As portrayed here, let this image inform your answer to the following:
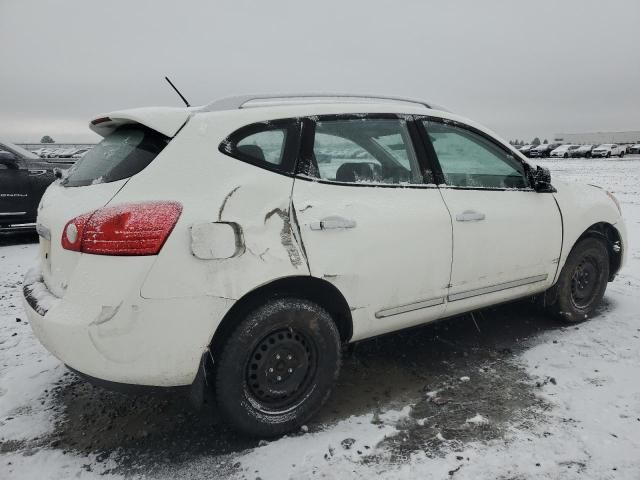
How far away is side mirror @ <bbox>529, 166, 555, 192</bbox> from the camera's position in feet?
11.4

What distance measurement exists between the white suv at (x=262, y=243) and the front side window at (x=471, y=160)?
16mm

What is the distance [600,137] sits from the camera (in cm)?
9381

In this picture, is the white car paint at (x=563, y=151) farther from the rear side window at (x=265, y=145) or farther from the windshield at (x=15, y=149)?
the rear side window at (x=265, y=145)

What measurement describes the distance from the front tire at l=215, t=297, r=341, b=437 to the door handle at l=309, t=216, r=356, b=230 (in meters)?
0.39

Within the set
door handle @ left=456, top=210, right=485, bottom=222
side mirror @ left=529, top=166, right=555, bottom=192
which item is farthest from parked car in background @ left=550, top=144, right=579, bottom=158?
door handle @ left=456, top=210, right=485, bottom=222

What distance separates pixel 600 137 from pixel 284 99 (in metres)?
109

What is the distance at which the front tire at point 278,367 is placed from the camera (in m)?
2.29

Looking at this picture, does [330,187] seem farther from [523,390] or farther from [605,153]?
[605,153]

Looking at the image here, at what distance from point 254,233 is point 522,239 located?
204 cm

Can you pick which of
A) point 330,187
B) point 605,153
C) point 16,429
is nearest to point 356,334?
point 330,187

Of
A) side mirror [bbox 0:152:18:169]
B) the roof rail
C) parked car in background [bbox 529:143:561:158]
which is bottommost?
parked car in background [bbox 529:143:561:158]

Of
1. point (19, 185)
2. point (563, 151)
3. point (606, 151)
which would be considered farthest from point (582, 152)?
point (19, 185)

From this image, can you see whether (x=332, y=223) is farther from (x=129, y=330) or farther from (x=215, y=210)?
(x=129, y=330)

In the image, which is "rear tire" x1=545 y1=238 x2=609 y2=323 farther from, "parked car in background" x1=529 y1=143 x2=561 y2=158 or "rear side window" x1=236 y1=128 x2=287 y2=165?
"parked car in background" x1=529 y1=143 x2=561 y2=158
